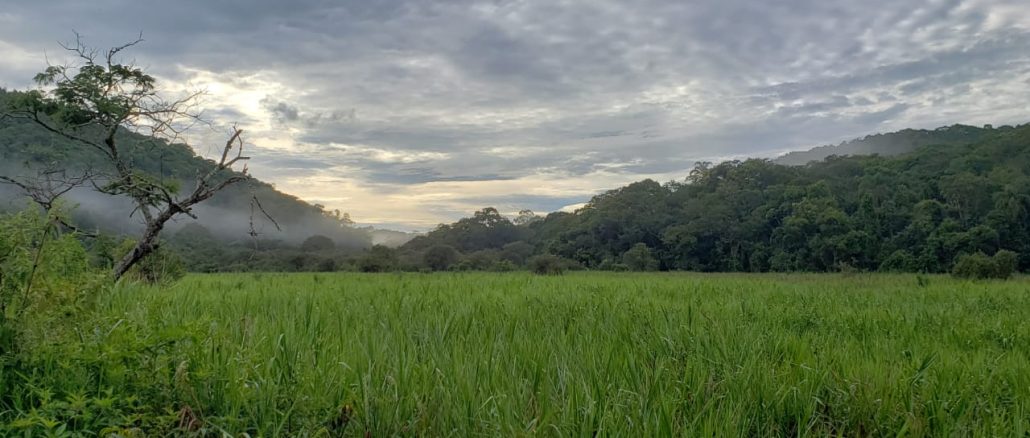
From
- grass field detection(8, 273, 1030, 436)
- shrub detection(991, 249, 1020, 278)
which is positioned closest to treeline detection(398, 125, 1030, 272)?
shrub detection(991, 249, 1020, 278)

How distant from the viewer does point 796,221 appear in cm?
4753

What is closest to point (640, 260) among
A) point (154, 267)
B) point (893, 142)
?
point (154, 267)

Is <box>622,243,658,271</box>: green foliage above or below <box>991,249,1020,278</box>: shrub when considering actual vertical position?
below

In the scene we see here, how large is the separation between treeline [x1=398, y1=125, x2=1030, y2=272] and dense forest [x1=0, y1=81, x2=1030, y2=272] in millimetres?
126

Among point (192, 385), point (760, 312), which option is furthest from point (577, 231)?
point (192, 385)

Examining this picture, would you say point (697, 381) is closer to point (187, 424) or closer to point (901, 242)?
point (187, 424)

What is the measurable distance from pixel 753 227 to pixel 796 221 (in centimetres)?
590

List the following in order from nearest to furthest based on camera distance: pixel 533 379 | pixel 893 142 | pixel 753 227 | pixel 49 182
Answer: pixel 533 379 → pixel 49 182 → pixel 753 227 → pixel 893 142

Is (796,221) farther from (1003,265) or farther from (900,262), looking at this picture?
(1003,265)

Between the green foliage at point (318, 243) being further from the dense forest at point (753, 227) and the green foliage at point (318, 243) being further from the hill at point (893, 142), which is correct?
the hill at point (893, 142)

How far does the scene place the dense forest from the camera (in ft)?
125

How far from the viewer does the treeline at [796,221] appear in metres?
40.8

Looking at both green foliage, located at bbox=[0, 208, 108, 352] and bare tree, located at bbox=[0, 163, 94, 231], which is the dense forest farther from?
green foliage, located at bbox=[0, 208, 108, 352]

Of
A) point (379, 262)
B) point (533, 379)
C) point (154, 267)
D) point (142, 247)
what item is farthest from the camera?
point (379, 262)
